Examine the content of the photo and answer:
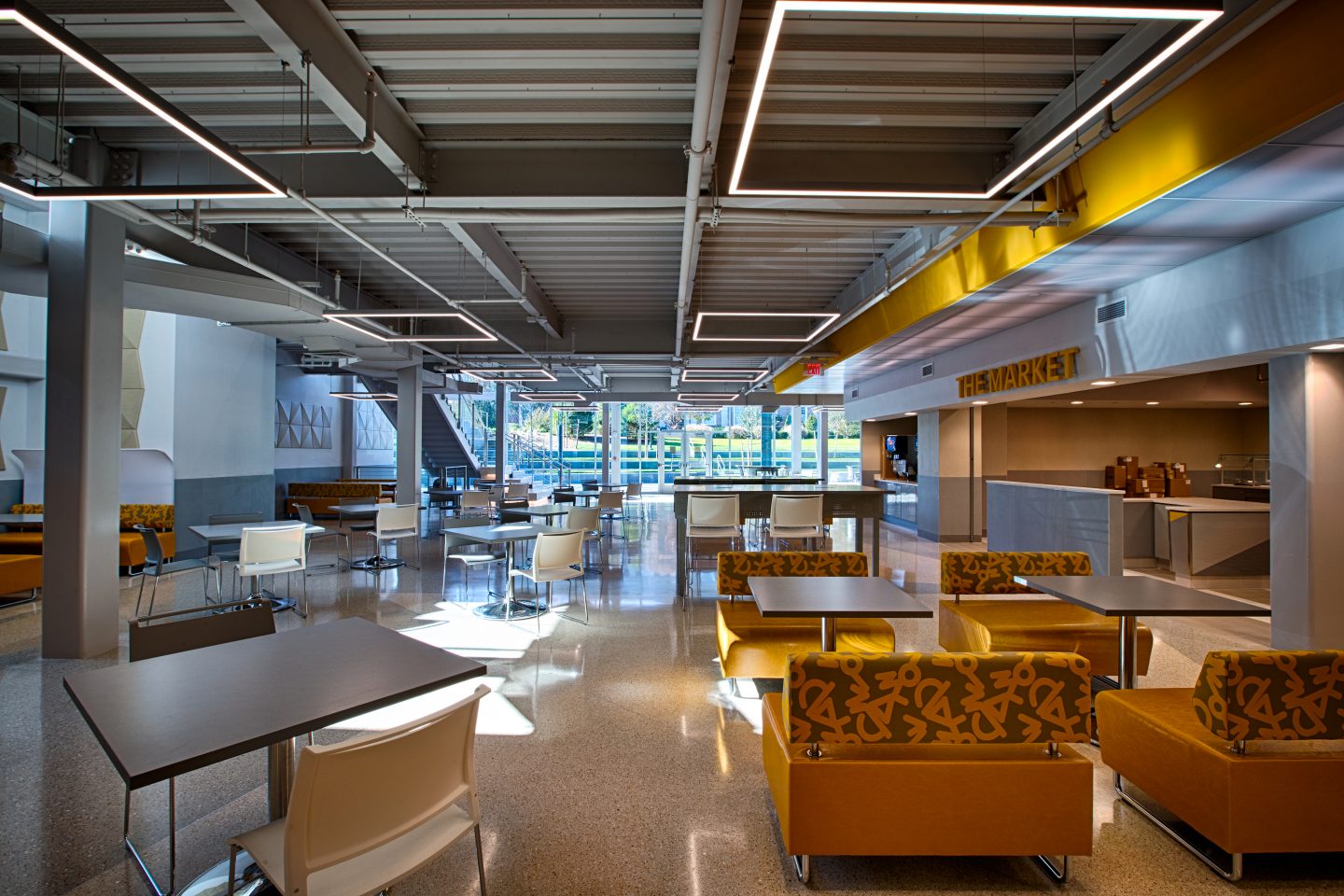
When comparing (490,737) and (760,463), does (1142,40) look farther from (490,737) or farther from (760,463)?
(760,463)

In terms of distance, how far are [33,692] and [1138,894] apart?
6276 mm

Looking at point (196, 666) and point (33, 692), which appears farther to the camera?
point (33, 692)

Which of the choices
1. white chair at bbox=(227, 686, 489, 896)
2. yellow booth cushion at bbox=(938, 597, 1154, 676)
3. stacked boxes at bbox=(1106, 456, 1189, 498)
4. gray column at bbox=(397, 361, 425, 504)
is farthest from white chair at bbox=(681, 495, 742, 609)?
stacked boxes at bbox=(1106, 456, 1189, 498)

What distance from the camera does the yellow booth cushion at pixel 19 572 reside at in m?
6.59

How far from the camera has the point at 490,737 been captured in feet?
11.7

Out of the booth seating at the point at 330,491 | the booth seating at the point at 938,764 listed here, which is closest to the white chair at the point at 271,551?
the booth seating at the point at 938,764

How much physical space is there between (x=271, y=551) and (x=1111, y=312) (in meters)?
8.52

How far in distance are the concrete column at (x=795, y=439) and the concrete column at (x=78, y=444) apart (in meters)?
20.7

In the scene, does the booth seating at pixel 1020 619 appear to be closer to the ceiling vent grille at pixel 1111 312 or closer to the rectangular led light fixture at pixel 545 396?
the ceiling vent grille at pixel 1111 312

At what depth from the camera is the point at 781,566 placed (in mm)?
4758

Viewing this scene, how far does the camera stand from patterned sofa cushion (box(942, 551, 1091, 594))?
4785 mm

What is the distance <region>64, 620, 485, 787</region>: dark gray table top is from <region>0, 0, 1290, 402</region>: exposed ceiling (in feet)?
8.42

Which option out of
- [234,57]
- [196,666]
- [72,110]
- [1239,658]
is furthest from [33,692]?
[1239,658]

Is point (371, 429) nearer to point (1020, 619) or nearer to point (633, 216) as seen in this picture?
point (633, 216)
